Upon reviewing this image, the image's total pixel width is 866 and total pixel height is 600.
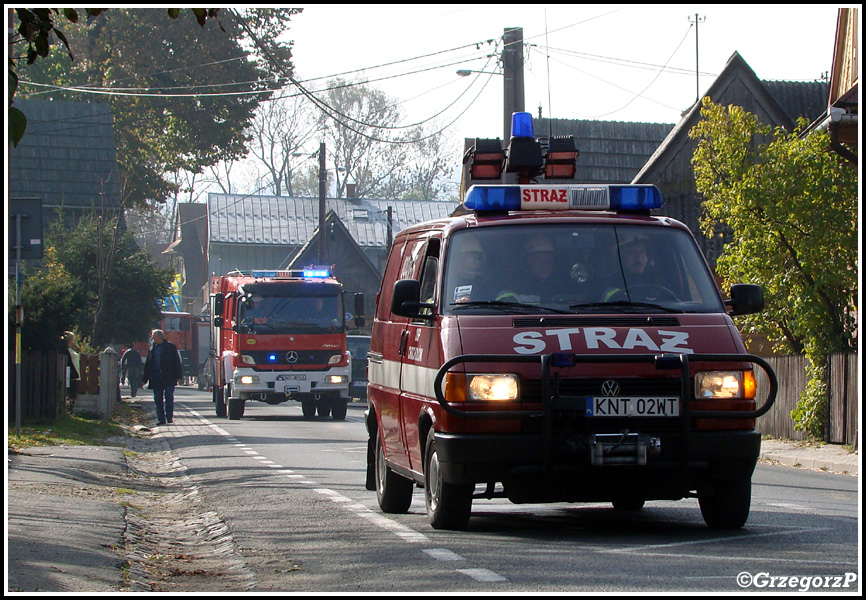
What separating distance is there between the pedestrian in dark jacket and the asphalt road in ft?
40.7

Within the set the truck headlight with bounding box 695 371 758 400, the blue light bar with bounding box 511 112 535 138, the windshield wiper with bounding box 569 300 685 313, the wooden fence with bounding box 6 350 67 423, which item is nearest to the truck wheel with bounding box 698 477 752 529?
the truck headlight with bounding box 695 371 758 400

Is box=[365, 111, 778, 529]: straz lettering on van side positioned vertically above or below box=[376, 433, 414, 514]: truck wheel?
above

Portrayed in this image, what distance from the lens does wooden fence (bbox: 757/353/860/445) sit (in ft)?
59.8

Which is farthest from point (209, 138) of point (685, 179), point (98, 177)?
point (685, 179)

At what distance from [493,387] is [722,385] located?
1.42m

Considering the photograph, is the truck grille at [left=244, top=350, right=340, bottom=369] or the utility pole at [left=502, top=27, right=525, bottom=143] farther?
the truck grille at [left=244, top=350, right=340, bottom=369]

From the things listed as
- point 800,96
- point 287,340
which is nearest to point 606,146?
point 800,96

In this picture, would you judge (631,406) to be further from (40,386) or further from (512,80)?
(512,80)

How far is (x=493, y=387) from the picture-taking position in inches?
311

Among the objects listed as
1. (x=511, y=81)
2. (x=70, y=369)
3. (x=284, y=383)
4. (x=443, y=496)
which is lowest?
(x=284, y=383)

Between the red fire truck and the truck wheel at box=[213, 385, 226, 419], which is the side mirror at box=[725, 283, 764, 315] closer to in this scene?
the red fire truck

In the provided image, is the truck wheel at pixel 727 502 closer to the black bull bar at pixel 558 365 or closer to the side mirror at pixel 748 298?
the black bull bar at pixel 558 365

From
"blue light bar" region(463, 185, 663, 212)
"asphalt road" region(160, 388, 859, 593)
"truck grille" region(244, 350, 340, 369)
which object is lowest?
"asphalt road" region(160, 388, 859, 593)

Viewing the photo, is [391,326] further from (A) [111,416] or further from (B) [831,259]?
(A) [111,416]
